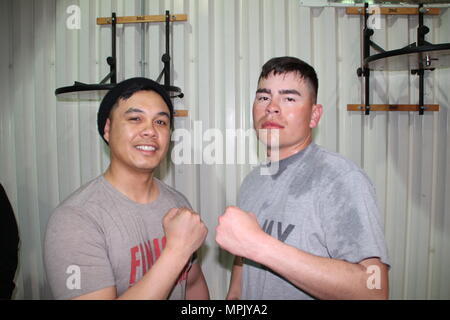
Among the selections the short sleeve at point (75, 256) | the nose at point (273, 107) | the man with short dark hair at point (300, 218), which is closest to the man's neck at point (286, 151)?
the man with short dark hair at point (300, 218)

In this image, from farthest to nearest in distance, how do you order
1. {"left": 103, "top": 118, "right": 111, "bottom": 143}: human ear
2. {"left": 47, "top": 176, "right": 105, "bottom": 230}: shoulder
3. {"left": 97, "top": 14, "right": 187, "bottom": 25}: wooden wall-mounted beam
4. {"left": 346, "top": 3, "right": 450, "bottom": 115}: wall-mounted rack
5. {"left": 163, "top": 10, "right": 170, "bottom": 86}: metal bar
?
{"left": 97, "top": 14, "right": 187, "bottom": 25}: wooden wall-mounted beam
{"left": 163, "top": 10, "right": 170, "bottom": 86}: metal bar
{"left": 346, "top": 3, "right": 450, "bottom": 115}: wall-mounted rack
{"left": 103, "top": 118, "right": 111, "bottom": 143}: human ear
{"left": 47, "top": 176, "right": 105, "bottom": 230}: shoulder

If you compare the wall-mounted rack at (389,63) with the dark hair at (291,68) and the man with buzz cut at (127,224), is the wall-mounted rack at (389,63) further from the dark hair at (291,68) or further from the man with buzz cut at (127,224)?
the man with buzz cut at (127,224)

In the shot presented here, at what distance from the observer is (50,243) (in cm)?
127

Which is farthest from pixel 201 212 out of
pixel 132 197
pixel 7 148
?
pixel 7 148

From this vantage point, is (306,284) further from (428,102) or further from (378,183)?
(428,102)

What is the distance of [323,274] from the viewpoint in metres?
1.09

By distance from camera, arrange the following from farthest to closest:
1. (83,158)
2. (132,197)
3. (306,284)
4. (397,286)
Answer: (83,158) < (397,286) < (132,197) < (306,284)

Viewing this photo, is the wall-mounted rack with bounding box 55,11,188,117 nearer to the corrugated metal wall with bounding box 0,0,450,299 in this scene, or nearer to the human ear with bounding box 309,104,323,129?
the corrugated metal wall with bounding box 0,0,450,299

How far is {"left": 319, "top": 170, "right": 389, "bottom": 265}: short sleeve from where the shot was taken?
1.11 metres

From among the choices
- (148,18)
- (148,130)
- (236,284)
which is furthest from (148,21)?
(236,284)

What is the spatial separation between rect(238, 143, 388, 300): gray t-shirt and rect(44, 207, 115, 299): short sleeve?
82cm

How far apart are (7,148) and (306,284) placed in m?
3.30

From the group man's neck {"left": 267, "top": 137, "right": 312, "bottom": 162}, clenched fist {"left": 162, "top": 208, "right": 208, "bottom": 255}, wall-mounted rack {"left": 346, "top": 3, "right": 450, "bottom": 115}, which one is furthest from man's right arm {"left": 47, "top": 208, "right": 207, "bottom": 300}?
wall-mounted rack {"left": 346, "top": 3, "right": 450, "bottom": 115}

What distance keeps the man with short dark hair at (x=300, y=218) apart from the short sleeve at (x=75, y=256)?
2.01ft
